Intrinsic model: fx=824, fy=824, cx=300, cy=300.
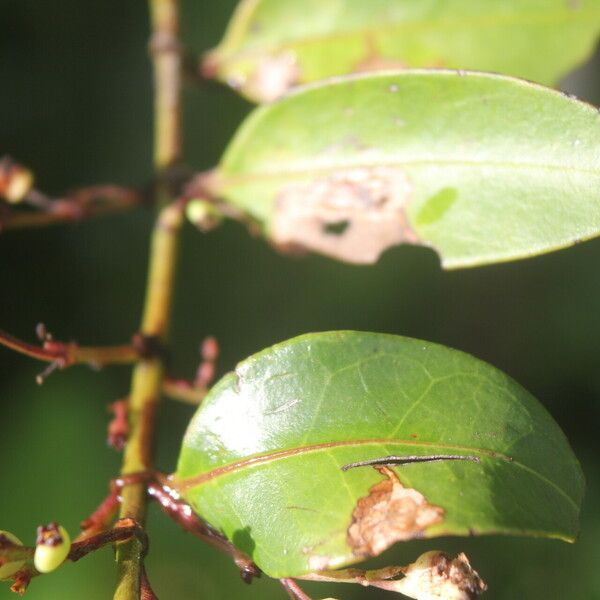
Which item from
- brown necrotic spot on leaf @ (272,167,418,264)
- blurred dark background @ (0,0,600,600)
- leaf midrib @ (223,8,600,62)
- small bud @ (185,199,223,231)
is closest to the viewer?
brown necrotic spot on leaf @ (272,167,418,264)

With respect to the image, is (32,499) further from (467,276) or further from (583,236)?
(583,236)

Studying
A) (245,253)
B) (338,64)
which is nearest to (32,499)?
(245,253)

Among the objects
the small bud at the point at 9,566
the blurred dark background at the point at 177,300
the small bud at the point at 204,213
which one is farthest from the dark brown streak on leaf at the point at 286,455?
the blurred dark background at the point at 177,300

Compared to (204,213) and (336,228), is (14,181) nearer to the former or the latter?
(204,213)

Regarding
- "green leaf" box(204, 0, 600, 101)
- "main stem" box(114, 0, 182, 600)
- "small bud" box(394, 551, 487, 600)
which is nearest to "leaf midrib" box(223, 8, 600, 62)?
"green leaf" box(204, 0, 600, 101)

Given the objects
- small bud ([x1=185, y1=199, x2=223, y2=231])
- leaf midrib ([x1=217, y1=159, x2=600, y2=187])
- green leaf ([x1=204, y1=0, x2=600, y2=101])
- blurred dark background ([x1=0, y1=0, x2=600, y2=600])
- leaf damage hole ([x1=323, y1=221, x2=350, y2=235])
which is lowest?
blurred dark background ([x1=0, y1=0, x2=600, y2=600])

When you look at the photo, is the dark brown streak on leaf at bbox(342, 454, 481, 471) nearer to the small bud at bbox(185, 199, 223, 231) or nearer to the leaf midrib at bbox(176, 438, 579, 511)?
the leaf midrib at bbox(176, 438, 579, 511)
